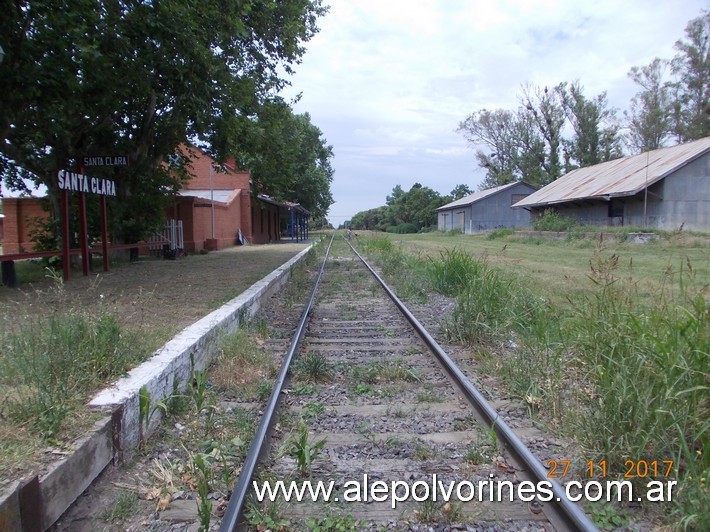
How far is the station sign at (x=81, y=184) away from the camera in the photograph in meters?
10.5

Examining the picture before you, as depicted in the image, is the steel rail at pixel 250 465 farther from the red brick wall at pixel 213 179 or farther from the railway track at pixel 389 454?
the red brick wall at pixel 213 179

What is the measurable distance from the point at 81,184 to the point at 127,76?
2455 mm

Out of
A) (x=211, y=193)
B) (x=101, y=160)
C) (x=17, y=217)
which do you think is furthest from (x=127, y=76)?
(x=211, y=193)

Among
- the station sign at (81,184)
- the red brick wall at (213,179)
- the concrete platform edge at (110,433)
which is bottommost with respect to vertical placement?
the concrete platform edge at (110,433)

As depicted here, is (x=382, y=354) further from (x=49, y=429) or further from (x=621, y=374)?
(x=49, y=429)

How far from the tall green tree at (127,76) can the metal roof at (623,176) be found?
18629mm

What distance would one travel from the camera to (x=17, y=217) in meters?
22.3

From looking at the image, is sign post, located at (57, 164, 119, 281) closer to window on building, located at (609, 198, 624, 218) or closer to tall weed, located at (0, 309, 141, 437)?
tall weed, located at (0, 309, 141, 437)

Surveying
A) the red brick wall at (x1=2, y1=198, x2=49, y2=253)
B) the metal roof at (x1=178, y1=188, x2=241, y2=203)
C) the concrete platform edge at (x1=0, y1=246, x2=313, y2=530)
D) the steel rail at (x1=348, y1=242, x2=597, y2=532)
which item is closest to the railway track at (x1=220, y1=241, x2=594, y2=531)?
A: the steel rail at (x1=348, y1=242, x2=597, y2=532)

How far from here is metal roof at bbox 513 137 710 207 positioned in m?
25.7

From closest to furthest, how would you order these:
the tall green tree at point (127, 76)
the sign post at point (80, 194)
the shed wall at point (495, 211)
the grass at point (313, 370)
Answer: the grass at point (313, 370), the tall green tree at point (127, 76), the sign post at point (80, 194), the shed wall at point (495, 211)

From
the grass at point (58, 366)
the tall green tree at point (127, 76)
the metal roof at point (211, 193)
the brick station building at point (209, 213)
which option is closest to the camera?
the grass at point (58, 366)

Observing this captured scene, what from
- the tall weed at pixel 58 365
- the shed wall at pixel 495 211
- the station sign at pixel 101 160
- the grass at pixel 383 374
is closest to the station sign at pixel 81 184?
the station sign at pixel 101 160

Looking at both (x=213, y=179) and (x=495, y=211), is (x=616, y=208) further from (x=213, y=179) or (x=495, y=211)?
(x=213, y=179)
